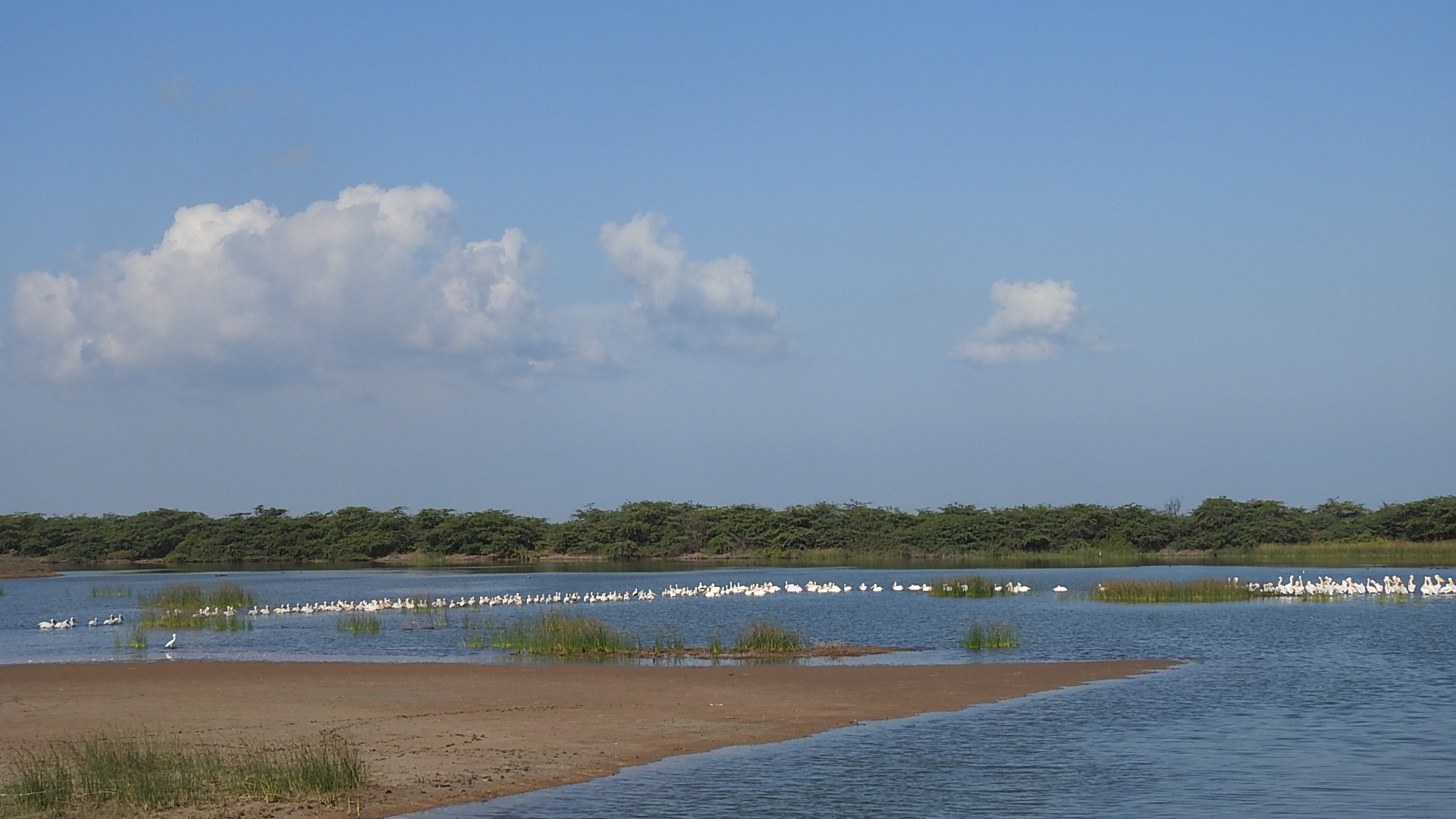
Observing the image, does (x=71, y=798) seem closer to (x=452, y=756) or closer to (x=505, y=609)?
(x=452, y=756)

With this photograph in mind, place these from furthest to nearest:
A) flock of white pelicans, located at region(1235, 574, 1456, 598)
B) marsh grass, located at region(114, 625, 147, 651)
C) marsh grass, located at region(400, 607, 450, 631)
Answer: flock of white pelicans, located at region(1235, 574, 1456, 598) → marsh grass, located at region(400, 607, 450, 631) → marsh grass, located at region(114, 625, 147, 651)

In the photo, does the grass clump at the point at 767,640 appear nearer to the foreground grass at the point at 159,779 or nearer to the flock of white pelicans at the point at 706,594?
the foreground grass at the point at 159,779

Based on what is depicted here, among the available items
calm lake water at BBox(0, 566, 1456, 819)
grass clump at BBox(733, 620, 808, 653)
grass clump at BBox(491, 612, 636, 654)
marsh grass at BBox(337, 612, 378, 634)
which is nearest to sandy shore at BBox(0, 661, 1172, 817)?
calm lake water at BBox(0, 566, 1456, 819)

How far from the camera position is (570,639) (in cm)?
3056

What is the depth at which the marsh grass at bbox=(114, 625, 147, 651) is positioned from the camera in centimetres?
3359

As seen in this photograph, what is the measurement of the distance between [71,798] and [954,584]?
4042 centimetres

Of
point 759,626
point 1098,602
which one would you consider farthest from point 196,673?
point 1098,602

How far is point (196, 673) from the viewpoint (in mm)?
26375

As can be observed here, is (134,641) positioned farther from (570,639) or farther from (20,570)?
(20,570)

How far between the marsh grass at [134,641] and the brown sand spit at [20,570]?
54.8m

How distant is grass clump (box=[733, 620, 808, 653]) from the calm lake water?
8.18 feet

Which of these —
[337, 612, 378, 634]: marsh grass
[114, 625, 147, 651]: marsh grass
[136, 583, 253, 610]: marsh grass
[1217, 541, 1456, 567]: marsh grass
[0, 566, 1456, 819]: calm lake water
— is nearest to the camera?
[0, 566, 1456, 819]: calm lake water

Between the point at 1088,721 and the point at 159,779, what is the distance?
1267 centimetres

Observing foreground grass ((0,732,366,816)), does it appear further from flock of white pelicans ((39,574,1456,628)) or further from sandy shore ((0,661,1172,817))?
flock of white pelicans ((39,574,1456,628))
